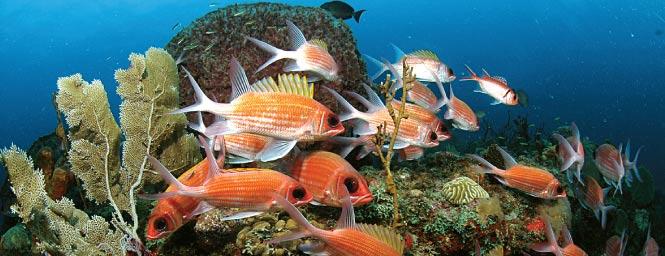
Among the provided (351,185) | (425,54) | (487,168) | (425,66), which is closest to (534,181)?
(487,168)

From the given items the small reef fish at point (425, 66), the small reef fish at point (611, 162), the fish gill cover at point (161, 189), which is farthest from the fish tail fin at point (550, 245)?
the small reef fish at point (425, 66)

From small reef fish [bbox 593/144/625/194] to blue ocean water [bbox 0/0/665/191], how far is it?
5033cm

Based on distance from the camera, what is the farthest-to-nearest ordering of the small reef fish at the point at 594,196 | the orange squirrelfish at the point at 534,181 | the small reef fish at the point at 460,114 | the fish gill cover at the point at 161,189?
the small reef fish at the point at 594,196 < the small reef fish at the point at 460,114 < the orange squirrelfish at the point at 534,181 < the fish gill cover at the point at 161,189

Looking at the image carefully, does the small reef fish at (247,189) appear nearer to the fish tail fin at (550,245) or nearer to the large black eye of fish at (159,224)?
the large black eye of fish at (159,224)

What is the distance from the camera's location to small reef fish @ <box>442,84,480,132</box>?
174 inches

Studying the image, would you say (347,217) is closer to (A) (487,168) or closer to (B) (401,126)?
(B) (401,126)

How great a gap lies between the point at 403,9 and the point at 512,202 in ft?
294

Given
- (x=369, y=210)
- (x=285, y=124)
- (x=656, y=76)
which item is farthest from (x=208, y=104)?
(x=656, y=76)

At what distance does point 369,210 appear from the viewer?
3859 mm

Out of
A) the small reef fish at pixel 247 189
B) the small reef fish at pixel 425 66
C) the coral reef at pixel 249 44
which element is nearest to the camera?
the small reef fish at pixel 247 189

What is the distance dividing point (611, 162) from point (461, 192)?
2078 mm

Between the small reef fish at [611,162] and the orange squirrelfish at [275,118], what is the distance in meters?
3.74

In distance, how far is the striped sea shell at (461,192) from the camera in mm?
4133

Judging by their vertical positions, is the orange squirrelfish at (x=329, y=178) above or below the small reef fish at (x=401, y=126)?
below
